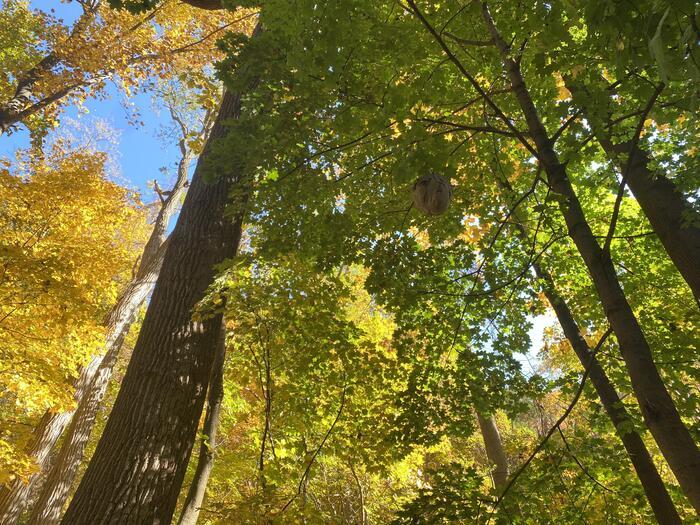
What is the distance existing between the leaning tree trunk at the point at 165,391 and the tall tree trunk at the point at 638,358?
83.3 inches

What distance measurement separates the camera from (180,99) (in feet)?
51.5

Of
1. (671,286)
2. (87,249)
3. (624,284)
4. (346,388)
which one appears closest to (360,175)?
(346,388)

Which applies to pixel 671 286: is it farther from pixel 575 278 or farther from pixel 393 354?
pixel 393 354

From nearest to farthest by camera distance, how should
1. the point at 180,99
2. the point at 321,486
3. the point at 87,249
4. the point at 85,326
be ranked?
the point at 85,326, the point at 87,249, the point at 321,486, the point at 180,99

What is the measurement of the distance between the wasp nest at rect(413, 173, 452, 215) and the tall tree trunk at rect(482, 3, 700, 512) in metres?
0.67

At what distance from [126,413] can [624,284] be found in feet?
18.0

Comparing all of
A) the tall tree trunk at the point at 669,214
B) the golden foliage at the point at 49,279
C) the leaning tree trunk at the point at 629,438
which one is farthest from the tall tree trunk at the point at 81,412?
the tall tree trunk at the point at 669,214

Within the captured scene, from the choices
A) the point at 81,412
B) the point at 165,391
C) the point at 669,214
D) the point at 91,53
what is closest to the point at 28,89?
the point at 91,53

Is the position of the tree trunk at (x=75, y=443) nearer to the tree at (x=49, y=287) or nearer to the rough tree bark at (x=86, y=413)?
the rough tree bark at (x=86, y=413)

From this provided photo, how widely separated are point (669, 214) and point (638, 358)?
10.3ft

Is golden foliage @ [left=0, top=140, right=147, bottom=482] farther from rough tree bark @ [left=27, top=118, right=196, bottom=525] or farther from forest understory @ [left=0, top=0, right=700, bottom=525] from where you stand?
rough tree bark @ [left=27, top=118, right=196, bottom=525]

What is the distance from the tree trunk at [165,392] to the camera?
288 centimetres

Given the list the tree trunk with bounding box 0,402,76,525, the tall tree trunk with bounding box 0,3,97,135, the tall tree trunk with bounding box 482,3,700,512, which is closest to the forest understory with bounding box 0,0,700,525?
the tall tree trunk with bounding box 482,3,700,512

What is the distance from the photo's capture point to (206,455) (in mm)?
5074
